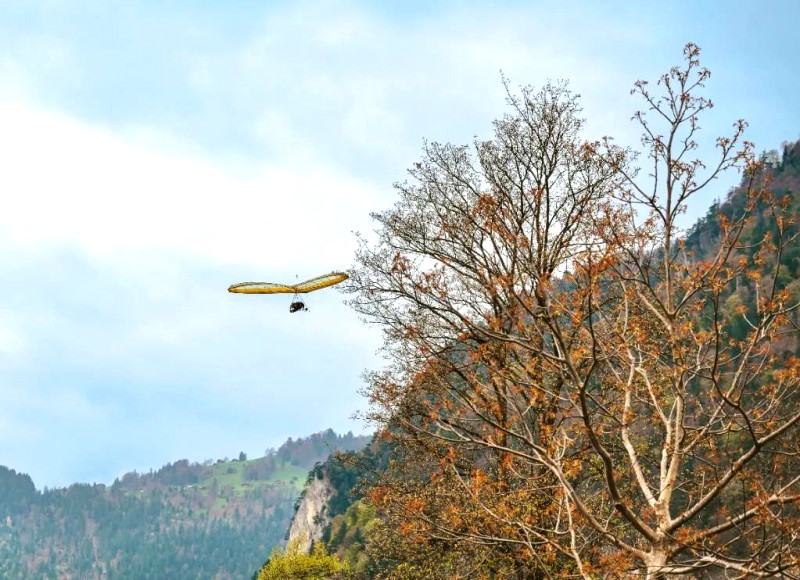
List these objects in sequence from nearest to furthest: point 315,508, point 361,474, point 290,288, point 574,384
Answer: point 574,384, point 290,288, point 361,474, point 315,508

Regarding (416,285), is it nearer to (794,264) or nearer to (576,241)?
(576,241)

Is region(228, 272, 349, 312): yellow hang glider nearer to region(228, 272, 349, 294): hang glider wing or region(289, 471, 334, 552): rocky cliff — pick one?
region(228, 272, 349, 294): hang glider wing

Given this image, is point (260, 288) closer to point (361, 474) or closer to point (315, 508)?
point (361, 474)

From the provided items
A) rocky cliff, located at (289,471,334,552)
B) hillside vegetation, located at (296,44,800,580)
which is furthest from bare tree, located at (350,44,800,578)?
rocky cliff, located at (289,471,334,552)

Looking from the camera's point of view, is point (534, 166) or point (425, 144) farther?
point (425, 144)

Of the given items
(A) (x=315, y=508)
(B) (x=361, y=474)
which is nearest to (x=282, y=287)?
(B) (x=361, y=474)

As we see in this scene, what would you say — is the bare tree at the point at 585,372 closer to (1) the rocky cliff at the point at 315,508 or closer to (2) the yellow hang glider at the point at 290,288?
(2) the yellow hang glider at the point at 290,288

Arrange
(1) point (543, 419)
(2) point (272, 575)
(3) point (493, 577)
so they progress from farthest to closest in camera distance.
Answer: (2) point (272, 575), (3) point (493, 577), (1) point (543, 419)

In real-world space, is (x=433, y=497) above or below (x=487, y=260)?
below

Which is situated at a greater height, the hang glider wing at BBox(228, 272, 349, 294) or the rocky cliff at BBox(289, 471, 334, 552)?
the hang glider wing at BBox(228, 272, 349, 294)

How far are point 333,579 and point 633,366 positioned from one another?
44.9 m

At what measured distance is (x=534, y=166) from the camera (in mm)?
16281

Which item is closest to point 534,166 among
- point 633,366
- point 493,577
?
point 633,366

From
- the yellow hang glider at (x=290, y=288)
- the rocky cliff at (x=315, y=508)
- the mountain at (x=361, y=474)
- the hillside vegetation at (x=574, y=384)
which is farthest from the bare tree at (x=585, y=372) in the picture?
the rocky cliff at (x=315, y=508)
